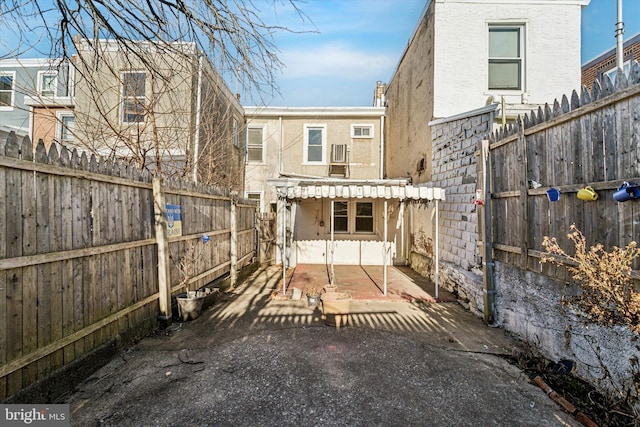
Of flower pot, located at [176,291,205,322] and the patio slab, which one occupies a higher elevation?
flower pot, located at [176,291,205,322]

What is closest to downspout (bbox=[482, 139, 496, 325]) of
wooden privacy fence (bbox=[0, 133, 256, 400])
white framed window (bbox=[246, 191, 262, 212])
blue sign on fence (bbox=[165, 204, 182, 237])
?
wooden privacy fence (bbox=[0, 133, 256, 400])

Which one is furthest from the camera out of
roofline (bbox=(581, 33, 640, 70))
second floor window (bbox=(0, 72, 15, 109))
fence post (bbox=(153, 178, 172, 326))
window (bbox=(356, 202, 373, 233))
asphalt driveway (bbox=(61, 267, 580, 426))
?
window (bbox=(356, 202, 373, 233))

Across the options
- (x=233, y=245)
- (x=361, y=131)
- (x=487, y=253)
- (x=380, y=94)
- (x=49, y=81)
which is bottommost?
(x=233, y=245)

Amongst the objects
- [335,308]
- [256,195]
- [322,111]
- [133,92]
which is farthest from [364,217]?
[133,92]

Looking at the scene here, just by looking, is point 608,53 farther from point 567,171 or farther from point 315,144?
point 567,171

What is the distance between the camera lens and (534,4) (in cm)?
721

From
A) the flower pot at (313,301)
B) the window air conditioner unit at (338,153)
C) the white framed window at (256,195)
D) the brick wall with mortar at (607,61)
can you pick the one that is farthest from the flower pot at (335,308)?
the brick wall with mortar at (607,61)

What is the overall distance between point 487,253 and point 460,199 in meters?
1.70

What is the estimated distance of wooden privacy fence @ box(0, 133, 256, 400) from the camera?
242 centimetres

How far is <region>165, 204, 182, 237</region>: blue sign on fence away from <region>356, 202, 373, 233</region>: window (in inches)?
261

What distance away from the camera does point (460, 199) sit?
20.3 feet

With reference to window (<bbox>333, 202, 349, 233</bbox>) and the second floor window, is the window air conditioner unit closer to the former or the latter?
window (<bbox>333, 202, 349, 233</bbox>)

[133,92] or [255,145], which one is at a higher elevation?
[255,145]

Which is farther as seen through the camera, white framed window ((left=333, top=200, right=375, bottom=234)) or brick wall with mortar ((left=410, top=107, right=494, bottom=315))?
white framed window ((left=333, top=200, right=375, bottom=234))
